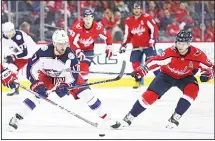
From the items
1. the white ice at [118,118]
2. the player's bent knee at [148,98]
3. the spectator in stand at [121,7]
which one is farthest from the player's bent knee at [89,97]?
the spectator in stand at [121,7]

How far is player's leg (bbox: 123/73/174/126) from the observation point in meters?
5.27

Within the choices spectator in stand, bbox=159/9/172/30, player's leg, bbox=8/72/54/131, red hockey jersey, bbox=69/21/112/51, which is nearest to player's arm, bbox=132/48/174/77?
player's leg, bbox=8/72/54/131

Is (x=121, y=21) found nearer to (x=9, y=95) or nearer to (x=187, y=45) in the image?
(x=9, y=95)

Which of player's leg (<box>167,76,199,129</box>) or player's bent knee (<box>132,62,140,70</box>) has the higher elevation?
player's leg (<box>167,76,199,129</box>)

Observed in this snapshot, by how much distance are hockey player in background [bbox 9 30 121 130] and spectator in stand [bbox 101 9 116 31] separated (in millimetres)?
4322

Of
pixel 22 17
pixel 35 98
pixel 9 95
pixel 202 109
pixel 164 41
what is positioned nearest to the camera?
pixel 35 98

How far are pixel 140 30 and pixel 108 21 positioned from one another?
1142 mm

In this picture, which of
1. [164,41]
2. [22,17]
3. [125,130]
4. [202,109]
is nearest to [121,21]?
[164,41]

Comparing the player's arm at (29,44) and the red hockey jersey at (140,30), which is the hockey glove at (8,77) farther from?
the red hockey jersey at (140,30)

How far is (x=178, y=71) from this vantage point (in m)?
5.34

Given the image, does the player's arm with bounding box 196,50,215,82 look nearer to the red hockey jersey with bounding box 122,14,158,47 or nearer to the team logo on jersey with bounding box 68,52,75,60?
the team logo on jersey with bounding box 68,52,75,60

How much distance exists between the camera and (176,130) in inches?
216

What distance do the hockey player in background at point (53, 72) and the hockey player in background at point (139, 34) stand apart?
3238 millimetres

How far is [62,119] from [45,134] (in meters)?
0.88
